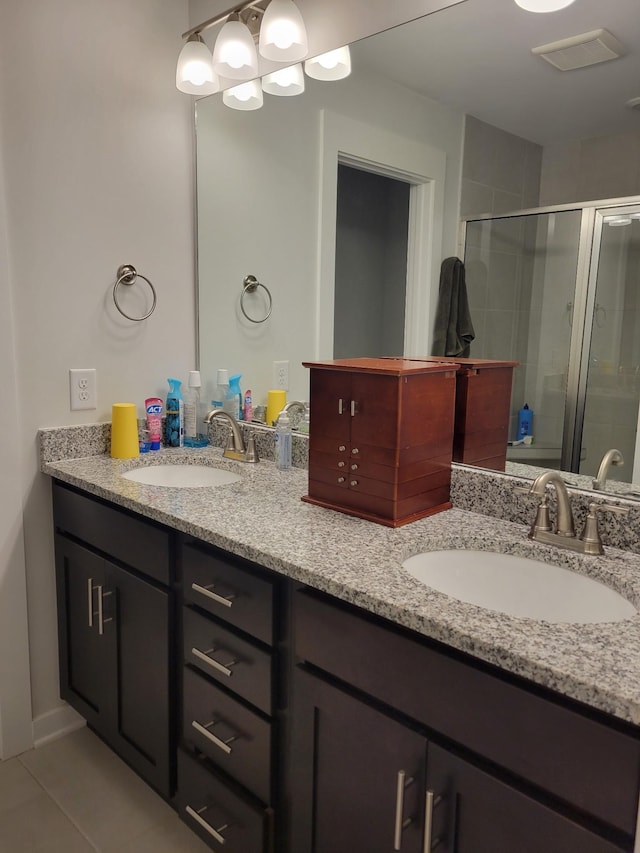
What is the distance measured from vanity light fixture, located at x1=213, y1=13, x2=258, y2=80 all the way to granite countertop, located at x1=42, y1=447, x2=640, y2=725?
3.78ft

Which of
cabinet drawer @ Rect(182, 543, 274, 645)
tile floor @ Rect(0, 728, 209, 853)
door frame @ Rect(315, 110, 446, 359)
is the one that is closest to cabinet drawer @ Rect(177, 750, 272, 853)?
tile floor @ Rect(0, 728, 209, 853)

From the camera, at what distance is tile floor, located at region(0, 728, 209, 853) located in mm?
1541

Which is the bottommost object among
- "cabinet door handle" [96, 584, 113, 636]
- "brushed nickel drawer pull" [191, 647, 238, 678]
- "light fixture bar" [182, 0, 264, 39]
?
"cabinet door handle" [96, 584, 113, 636]

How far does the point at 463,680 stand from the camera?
2.90ft

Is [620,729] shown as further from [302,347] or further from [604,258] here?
[302,347]

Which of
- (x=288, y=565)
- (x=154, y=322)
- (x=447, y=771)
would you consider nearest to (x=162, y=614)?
(x=288, y=565)

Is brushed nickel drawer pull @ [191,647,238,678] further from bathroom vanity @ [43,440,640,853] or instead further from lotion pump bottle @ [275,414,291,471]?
lotion pump bottle @ [275,414,291,471]

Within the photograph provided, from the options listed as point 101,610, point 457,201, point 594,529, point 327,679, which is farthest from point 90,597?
point 457,201

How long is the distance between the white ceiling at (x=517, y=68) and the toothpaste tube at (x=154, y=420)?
1.13m

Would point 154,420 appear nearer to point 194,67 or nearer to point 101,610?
point 101,610

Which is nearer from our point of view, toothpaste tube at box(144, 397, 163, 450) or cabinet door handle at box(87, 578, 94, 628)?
cabinet door handle at box(87, 578, 94, 628)

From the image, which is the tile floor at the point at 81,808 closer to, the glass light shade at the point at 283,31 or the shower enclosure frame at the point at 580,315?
the shower enclosure frame at the point at 580,315

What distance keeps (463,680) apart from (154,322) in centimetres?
153

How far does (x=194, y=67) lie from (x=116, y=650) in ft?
5.43
